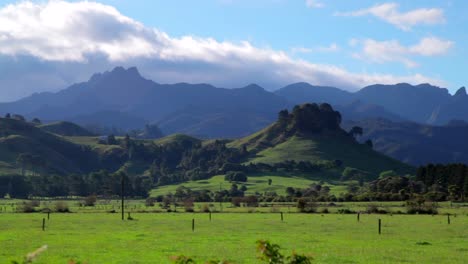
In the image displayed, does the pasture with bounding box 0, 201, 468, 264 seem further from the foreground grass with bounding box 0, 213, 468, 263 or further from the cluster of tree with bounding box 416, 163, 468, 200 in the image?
the cluster of tree with bounding box 416, 163, 468, 200

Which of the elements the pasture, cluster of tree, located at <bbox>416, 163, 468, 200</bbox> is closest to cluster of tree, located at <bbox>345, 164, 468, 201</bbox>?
cluster of tree, located at <bbox>416, 163, 468, 200</bbox>

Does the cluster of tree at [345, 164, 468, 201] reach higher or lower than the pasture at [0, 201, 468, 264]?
higher

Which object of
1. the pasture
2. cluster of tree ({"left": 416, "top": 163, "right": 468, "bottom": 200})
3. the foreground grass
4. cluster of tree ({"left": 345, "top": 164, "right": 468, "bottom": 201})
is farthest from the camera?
cluster of tree ({"left": 416, "top": 163, "right": 468, "bottom": 200})

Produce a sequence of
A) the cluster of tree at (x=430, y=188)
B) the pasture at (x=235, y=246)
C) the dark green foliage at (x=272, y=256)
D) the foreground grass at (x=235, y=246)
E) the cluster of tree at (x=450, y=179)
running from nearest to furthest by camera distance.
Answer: the dark green foliage at (x=272, y=256) < the pasture at (x=235, y=246) < the foreground grass at (x=235, y=246) < the cluster of tree at (x=430, y=188) < the cluster of tree at (x=450, y=179)

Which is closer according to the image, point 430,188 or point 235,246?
point 235,246

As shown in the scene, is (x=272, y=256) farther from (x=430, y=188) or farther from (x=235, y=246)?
(x=430, y=188)

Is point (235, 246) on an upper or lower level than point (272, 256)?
lower

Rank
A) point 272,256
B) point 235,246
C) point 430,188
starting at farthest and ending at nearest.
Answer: point 430,188, point 235,246, point 272,256

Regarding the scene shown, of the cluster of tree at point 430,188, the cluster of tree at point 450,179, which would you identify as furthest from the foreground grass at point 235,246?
the cluster of tree at point 450,179

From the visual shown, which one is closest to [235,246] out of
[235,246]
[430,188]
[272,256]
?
[235,246]

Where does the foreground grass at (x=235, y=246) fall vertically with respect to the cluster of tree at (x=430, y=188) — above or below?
below

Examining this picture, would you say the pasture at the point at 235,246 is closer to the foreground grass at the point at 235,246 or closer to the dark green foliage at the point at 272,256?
the foreground grass at the point at 235,246

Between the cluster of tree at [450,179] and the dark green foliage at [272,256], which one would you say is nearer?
the dark green foliage at [272,256]

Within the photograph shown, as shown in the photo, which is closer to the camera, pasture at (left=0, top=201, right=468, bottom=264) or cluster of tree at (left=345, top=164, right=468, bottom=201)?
pasture at (left=0, top=201, right=468, bottom=264)
